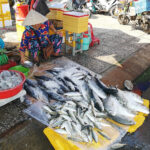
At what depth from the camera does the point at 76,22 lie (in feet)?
16.7

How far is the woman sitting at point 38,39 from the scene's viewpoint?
4.28 m

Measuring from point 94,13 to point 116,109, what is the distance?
1136 cm

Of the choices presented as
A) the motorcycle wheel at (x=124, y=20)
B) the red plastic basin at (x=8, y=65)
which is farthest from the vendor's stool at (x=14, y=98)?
the motorcycle wheel at (x=124, y=20)

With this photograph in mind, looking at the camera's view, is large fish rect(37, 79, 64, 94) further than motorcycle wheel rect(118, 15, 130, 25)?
No

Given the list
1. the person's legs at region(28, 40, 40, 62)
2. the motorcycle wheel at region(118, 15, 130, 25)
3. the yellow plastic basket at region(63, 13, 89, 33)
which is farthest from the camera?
the motorcycle wheel at region(118, 15, 130, 25)

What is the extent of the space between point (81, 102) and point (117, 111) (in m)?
0.71

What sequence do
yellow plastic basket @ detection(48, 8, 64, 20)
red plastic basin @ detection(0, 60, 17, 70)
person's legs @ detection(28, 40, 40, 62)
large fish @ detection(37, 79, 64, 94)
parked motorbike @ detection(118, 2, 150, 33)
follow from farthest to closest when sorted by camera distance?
1. parked motorbike @ detection(118, 2, 150, 33)
2. yellow plastic basket @ detection(48, 8, 64, 20)
3. person's legs @ detection(28, 40, 40, 62)
4. red plastic basin @ detection(0, 60, 17, 70)
5. large fish @ detection(37, 79, 64, 94)

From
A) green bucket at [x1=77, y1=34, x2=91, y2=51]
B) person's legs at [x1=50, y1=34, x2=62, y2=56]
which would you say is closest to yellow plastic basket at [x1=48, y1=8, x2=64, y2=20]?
green bucket at [x1=77, y1=34, x2=91, y2=51]

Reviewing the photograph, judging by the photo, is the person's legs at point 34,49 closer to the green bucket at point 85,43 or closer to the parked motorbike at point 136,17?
the green bucket at point 85,43

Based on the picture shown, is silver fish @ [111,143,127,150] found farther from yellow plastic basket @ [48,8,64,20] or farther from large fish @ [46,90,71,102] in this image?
yellow plastic basket @ [48,8,64,20]

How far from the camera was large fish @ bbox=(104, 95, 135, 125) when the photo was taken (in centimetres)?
315

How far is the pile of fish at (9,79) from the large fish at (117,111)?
1.76 m

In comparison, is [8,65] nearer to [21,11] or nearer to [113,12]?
[21,11]

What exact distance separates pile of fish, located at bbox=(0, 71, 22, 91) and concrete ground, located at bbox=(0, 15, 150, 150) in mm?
549
